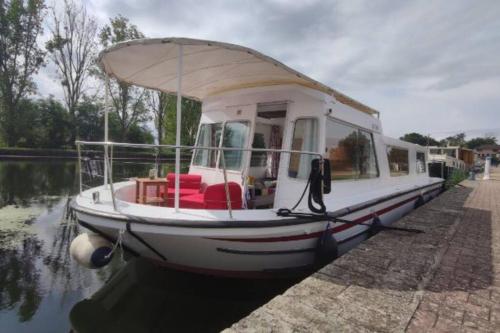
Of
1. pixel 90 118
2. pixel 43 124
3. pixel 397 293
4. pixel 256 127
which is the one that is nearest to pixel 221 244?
pixel 397 293

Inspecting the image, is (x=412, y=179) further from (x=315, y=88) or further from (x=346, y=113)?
(x=315, y=88)

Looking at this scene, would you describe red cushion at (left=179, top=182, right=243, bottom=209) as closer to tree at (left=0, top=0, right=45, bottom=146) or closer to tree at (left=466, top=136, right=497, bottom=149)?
tree at (left=0, top=0, right=45, bottom=146)

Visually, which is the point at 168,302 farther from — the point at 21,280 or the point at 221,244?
the point at 21,280

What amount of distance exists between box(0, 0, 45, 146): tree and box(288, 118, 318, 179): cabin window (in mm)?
32204

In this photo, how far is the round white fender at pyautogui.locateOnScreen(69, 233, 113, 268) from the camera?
12.0ft

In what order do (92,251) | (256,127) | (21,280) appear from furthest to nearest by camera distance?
(256,127), (21,280), (92,251)

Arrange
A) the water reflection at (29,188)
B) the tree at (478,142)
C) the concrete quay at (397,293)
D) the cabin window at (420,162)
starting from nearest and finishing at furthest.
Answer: the concrete quay at (397,293) → the cabin window at (420,162) → the water reflection at (29,188) → the tree at (478,142)

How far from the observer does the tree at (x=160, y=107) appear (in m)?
29.8

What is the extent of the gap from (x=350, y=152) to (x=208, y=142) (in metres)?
2.56

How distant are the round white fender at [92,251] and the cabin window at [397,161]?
567 centimetres

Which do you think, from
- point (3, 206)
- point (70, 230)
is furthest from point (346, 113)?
point (3, 206)

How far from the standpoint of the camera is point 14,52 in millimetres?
29297

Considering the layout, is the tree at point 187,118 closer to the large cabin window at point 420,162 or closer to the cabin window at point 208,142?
the large cabin window at point 420,162

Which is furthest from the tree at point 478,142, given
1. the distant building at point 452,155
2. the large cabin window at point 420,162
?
the large cabin window at point 420,162
